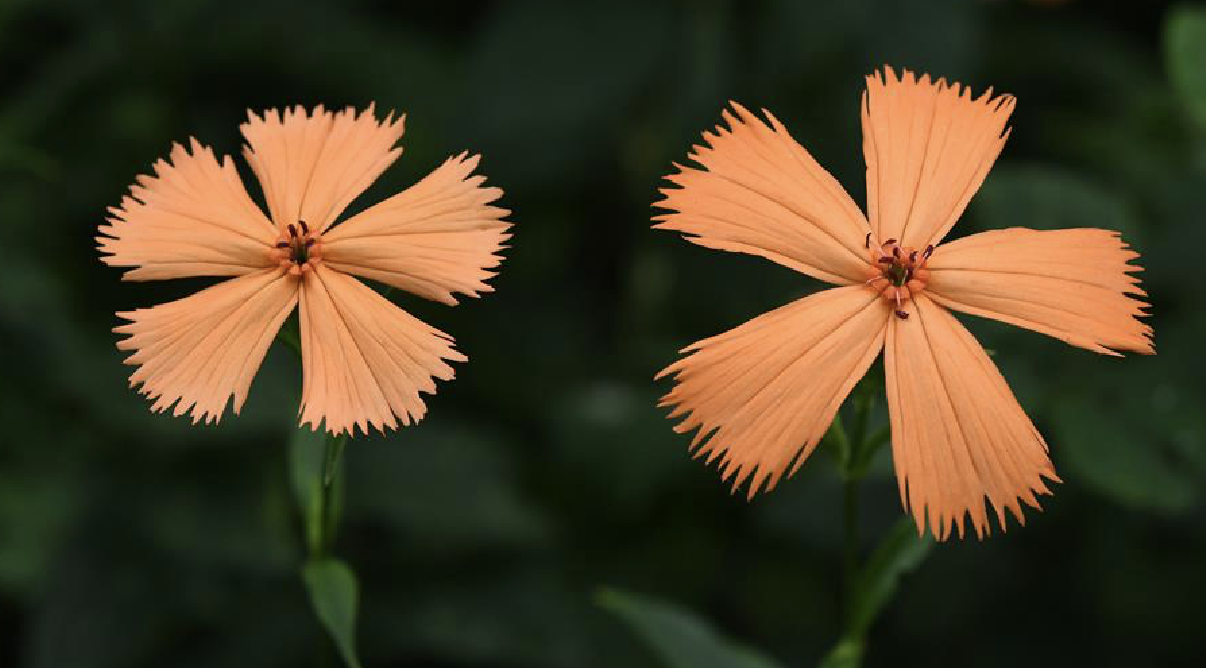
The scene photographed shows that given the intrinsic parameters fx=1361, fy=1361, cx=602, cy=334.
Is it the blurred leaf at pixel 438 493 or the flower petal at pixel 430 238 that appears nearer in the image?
the flower petal at pixel 430 238

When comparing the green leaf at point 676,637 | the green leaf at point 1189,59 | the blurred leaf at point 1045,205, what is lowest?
the green leaf at point 676,637

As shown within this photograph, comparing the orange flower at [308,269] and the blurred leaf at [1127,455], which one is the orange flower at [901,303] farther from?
the blurred leaf at [1127,455]

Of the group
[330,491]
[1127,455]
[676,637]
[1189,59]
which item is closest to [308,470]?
[330,491]

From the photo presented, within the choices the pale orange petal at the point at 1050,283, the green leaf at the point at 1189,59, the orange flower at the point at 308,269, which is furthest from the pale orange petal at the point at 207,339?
the green leaf at the point at 1189,59

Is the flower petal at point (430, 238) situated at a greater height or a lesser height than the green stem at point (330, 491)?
greater

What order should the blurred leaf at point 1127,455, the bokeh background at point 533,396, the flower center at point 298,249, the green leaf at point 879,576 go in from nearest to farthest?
the flower center at point 298,249, the green leaf at point 879,576, the blurred leaf at point 1127,455, the bokeh background at point 533,396

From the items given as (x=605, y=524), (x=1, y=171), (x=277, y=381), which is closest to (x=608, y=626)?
(x=605, y=524)

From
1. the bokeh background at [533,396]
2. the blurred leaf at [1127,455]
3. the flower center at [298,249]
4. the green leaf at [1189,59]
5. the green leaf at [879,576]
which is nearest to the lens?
the flower center at [298,249]
